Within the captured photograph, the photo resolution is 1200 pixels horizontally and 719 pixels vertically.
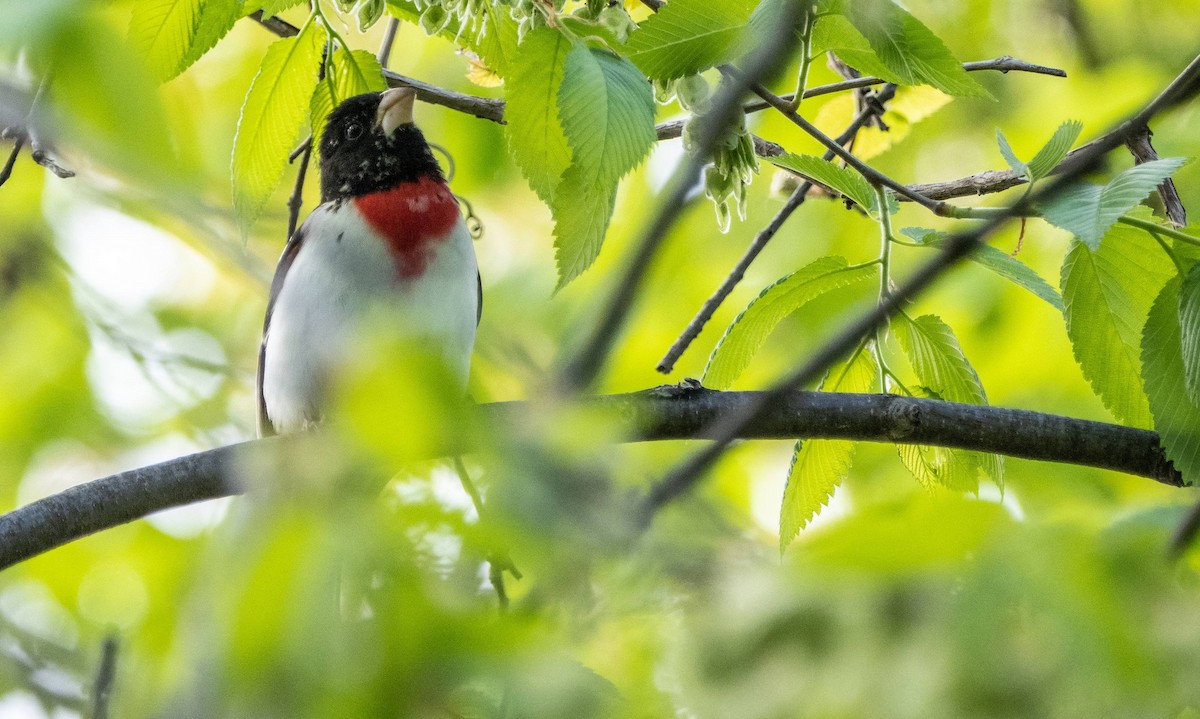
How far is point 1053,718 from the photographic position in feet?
2.96

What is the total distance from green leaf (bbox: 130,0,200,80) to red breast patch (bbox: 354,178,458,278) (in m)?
1.31

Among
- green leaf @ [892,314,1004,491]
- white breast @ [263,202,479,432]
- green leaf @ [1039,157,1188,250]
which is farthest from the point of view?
white breast @ [263,202,479,432]

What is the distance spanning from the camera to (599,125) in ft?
5.73

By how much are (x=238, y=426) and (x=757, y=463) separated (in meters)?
2.04

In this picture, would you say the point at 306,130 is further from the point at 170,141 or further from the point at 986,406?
the point at 170,141

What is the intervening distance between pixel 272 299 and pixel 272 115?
1441 millimetres

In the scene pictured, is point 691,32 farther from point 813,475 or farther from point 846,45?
point 813,475

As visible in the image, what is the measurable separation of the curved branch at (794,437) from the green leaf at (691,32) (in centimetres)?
58

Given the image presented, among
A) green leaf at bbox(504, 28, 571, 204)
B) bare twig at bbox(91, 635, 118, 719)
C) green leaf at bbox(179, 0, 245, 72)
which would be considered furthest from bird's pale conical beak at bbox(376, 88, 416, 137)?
bare twig at bbox(91, 635, 118, 719)

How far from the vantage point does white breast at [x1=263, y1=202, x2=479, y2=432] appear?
330cm

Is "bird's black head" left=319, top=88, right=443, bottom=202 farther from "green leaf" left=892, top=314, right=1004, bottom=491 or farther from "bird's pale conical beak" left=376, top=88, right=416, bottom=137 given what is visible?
"green leaf" left=892, top=314, right=1004, bottom=491

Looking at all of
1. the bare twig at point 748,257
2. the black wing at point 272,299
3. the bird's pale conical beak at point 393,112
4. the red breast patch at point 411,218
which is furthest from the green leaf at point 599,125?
the black wing at point 272,299

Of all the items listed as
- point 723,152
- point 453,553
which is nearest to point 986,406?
point 723,152

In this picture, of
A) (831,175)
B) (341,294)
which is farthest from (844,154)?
(341,294)
